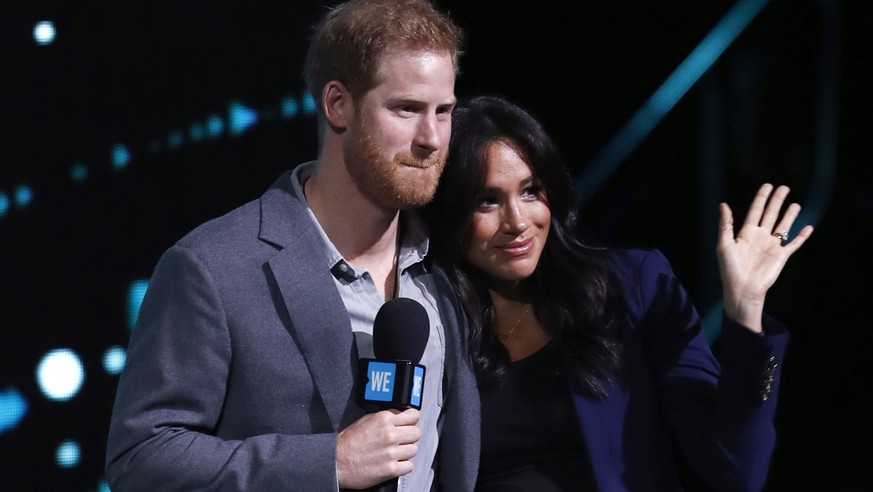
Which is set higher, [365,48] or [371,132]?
[365,48]

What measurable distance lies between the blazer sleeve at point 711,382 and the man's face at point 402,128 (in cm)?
72

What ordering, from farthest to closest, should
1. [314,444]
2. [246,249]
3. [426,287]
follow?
[426,287] < [246,249] < [314,444]

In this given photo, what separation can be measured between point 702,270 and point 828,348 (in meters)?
0.45

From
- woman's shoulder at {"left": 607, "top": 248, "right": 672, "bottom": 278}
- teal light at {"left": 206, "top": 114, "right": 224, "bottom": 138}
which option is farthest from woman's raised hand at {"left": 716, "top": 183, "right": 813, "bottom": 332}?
teal light at {"left": 206, "top": 114, "right": 224, "bottom": 138}

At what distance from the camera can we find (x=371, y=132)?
7.34 ft

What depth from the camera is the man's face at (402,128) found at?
7.30 feet

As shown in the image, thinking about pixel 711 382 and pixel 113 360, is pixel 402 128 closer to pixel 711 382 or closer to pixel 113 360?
pixel 711 382

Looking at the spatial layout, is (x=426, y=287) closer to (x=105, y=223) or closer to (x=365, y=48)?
(x=365, y=48)

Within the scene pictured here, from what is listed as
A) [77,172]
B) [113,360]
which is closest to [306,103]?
[77,172]

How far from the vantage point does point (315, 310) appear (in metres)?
2.19

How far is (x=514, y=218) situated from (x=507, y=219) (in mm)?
22

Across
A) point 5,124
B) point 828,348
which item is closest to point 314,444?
point 5,124

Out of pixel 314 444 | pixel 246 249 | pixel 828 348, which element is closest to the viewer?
pixel 314 444

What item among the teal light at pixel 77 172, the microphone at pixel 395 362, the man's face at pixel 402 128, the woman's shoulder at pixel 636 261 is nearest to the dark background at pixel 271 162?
the teal light at pixel 77 172
